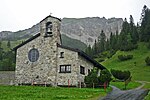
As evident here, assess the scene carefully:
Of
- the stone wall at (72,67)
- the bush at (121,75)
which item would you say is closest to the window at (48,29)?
the stone wall at (72,67)

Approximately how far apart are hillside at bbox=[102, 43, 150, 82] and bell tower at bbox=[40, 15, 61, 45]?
33.4 meters

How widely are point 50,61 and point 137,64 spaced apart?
52938mm

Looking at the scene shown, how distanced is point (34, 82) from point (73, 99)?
22.1m

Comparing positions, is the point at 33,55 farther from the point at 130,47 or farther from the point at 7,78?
the point at 130,47

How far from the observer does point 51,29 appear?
4322 centimetres

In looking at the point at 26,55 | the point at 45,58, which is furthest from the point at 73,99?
the point at 26,55

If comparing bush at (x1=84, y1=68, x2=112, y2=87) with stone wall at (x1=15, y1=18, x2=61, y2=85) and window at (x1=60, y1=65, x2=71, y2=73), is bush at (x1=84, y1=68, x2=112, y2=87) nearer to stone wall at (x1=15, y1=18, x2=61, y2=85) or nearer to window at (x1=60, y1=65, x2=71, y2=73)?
window at (x1=60, y1=65, x2=71, y2=73)

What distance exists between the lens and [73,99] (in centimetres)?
2123

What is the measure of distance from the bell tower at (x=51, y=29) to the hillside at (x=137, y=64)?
33.4m

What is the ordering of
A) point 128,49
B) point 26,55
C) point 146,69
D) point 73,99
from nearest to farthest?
point 73,99 → point 26,55 → point 146,69 → point 128,49

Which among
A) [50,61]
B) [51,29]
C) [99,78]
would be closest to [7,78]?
[50,61]

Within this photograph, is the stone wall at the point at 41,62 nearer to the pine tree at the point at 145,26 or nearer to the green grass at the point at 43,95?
the green grass at the point at 43,95

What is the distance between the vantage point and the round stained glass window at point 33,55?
143 feet

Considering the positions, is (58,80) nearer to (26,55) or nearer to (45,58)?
(45,58)
